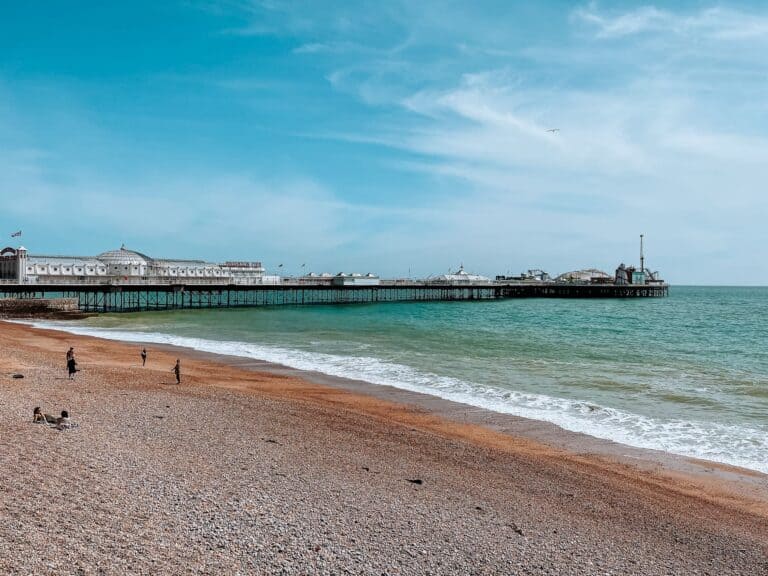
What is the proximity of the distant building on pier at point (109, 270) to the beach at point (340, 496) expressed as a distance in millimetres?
46019

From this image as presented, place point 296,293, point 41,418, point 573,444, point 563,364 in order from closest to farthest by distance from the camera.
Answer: point 41,418, point 573,444, point 563,364, point 296,293

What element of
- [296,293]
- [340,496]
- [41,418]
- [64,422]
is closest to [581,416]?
[340,496]

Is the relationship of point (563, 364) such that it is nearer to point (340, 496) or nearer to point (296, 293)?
point (340, 496)

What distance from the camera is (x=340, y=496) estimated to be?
7785 millimetres

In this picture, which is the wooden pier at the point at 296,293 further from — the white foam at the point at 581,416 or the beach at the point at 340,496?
the beach at the point at 340,496

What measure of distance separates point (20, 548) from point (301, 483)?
11.3 ft

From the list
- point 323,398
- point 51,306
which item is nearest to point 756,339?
point 323,398

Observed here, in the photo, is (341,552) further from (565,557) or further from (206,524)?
(565,557)

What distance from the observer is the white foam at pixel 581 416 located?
11992mm

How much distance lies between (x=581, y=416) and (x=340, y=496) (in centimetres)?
858

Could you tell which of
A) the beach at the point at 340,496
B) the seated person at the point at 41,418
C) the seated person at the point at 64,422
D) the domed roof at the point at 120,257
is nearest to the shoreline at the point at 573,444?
the beach at the point at 340,496

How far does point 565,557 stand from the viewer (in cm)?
648

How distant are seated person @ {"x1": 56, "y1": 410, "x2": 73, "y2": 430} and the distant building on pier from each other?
46884mm

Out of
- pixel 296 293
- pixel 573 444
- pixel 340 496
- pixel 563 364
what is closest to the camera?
pixel 340 496
